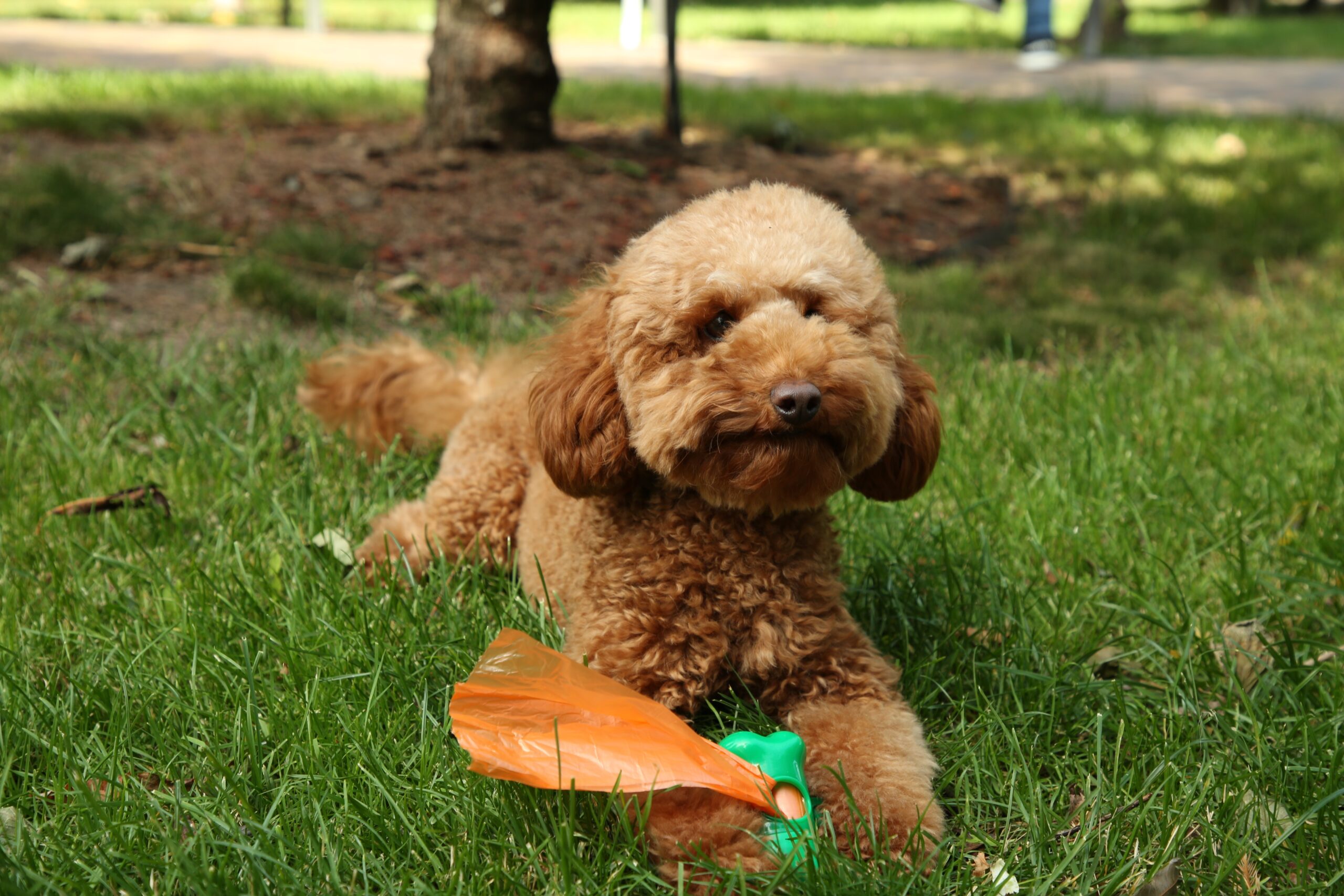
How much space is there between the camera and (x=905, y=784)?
6.64 ft

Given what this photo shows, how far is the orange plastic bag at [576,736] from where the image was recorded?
6.29 ft

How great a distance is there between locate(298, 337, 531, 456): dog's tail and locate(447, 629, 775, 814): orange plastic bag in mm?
1522

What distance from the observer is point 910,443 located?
227 centimetres

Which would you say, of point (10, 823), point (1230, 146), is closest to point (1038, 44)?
point (1230, 146)

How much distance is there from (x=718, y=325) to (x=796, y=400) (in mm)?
294

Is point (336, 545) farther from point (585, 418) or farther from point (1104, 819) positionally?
point (1104, 819)

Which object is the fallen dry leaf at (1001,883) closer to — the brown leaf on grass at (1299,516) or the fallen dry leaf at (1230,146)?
the brown leaf on grass at (1299,516)

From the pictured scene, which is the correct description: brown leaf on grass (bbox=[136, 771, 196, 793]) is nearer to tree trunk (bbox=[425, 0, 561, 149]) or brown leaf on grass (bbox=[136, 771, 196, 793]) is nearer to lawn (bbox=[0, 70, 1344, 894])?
lawn (bbox=[0, 70, 1344, 894])

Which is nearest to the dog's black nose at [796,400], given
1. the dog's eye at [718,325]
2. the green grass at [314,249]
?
the dog's eye at [718,325]

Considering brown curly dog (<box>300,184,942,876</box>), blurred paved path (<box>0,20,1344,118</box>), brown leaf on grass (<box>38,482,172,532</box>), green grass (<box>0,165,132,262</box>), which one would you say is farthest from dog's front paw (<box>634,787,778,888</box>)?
blurred paved path (<box>0,20,1344,118</box>)

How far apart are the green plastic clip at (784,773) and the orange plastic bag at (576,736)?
3 centimetres

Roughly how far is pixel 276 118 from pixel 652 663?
614cm

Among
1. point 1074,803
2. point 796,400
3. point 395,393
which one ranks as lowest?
point 1074,803

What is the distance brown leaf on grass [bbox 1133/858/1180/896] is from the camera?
1901 millimetres
